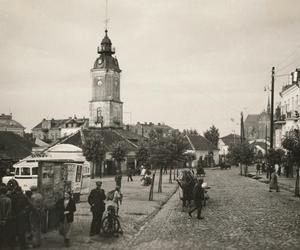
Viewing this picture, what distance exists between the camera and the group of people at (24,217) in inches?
446

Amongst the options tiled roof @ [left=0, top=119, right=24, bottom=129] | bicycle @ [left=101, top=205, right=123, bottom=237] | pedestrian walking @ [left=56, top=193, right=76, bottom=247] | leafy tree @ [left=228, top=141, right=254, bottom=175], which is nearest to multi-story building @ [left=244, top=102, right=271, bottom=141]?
tiled roof @ [left=0, top=119, right=24, bottom=129]

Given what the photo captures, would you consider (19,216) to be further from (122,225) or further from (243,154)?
(243,154)

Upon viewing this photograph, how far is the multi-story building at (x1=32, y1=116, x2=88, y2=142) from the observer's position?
123 m

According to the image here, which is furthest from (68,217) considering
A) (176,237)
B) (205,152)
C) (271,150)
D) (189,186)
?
(205,152)

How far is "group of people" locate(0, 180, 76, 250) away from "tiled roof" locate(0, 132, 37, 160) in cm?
2889

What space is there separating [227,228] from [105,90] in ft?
225

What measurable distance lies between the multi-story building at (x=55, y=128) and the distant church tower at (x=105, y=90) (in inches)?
1563

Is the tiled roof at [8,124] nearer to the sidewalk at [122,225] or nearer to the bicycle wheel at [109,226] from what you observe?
the sidewalk at [122,225]

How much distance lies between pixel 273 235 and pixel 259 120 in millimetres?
142830

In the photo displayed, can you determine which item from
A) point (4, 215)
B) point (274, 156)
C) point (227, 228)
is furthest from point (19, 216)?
point (274, 156)

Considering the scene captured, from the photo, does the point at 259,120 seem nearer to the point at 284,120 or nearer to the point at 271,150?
the point at 284,120

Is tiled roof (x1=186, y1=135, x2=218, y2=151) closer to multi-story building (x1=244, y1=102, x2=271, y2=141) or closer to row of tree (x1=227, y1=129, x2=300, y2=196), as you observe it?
multi-story building (x1=244, y1=102, x2=271, y2=141)

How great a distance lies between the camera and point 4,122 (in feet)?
341

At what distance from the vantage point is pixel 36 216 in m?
12.1
